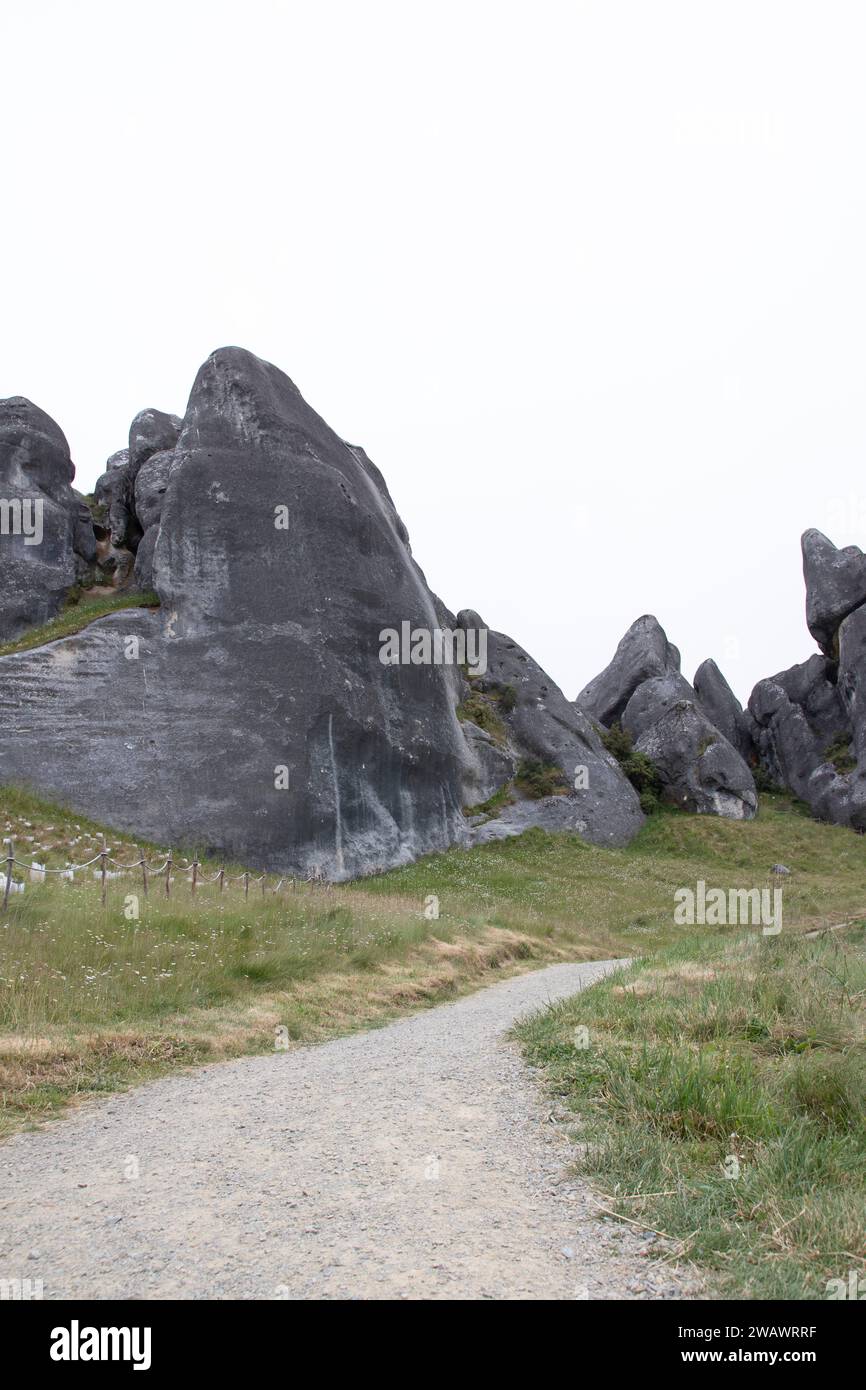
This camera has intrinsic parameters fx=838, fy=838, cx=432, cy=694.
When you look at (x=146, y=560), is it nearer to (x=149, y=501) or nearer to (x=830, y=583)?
(x=149, y=501)

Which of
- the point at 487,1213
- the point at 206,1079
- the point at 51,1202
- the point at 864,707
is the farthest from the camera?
the point at 864,707

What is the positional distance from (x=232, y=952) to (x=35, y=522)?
26.4 meters

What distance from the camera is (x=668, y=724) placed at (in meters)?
48.7

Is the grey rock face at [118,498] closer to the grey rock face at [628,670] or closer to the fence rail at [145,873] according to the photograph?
the fence rail at [145,873]

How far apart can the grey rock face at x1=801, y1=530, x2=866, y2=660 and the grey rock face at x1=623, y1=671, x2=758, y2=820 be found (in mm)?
10158

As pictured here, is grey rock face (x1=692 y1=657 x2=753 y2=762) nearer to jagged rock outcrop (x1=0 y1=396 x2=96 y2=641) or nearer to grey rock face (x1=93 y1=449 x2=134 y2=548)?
grey rock face (x1=93 y1=449 x2=134 y2=548)

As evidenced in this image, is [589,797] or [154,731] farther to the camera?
[589,797]

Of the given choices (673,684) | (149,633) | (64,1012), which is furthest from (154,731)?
(673,684)

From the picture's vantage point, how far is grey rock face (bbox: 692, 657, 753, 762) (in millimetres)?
60906

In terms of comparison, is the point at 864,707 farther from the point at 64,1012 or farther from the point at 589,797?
the point at 64,1012

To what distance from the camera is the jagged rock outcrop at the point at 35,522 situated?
3136 centimetres

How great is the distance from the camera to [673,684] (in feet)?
176

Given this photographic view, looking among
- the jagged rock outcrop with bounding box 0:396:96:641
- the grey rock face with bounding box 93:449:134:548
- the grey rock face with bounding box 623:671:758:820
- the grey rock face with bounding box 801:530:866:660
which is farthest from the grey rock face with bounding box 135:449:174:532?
the grey rock face with bounding box 801:530:866:660
